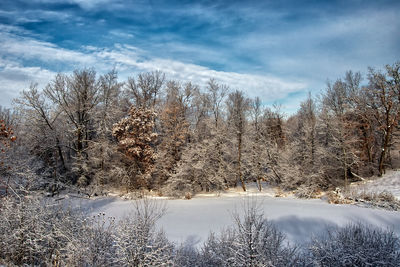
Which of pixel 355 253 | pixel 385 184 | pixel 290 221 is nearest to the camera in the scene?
pixel 355 253

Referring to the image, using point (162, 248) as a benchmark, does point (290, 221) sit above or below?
below

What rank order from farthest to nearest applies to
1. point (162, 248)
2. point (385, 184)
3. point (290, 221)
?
point (385, 184)
point (290, 221)
point (162, 248)

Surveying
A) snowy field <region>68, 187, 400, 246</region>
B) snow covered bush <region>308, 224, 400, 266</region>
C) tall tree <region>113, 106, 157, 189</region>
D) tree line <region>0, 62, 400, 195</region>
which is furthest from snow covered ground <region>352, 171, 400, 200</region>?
tall tree <region>113, 106, 157, 189</region>

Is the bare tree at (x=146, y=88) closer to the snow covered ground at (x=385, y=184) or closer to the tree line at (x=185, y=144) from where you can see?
the tree line at (x=185, y=144)

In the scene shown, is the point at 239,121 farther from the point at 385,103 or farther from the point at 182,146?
the point at 385,103

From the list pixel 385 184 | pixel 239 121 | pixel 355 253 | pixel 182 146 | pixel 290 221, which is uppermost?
pixel 239 121

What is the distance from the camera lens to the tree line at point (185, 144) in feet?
63.5

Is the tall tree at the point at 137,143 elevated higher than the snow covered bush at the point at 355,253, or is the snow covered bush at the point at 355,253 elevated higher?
the tall tree at the point at 137,143

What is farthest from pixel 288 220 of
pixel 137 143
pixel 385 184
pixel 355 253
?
pixel 137 143

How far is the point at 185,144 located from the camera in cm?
2333

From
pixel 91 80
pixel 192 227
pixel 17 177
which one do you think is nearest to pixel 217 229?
pixel 192 227

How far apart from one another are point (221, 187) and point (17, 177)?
15296mm

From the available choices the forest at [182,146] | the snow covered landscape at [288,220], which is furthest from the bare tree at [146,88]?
the snow covered landscape at [288,220]

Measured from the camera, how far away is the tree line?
63.5 feet
